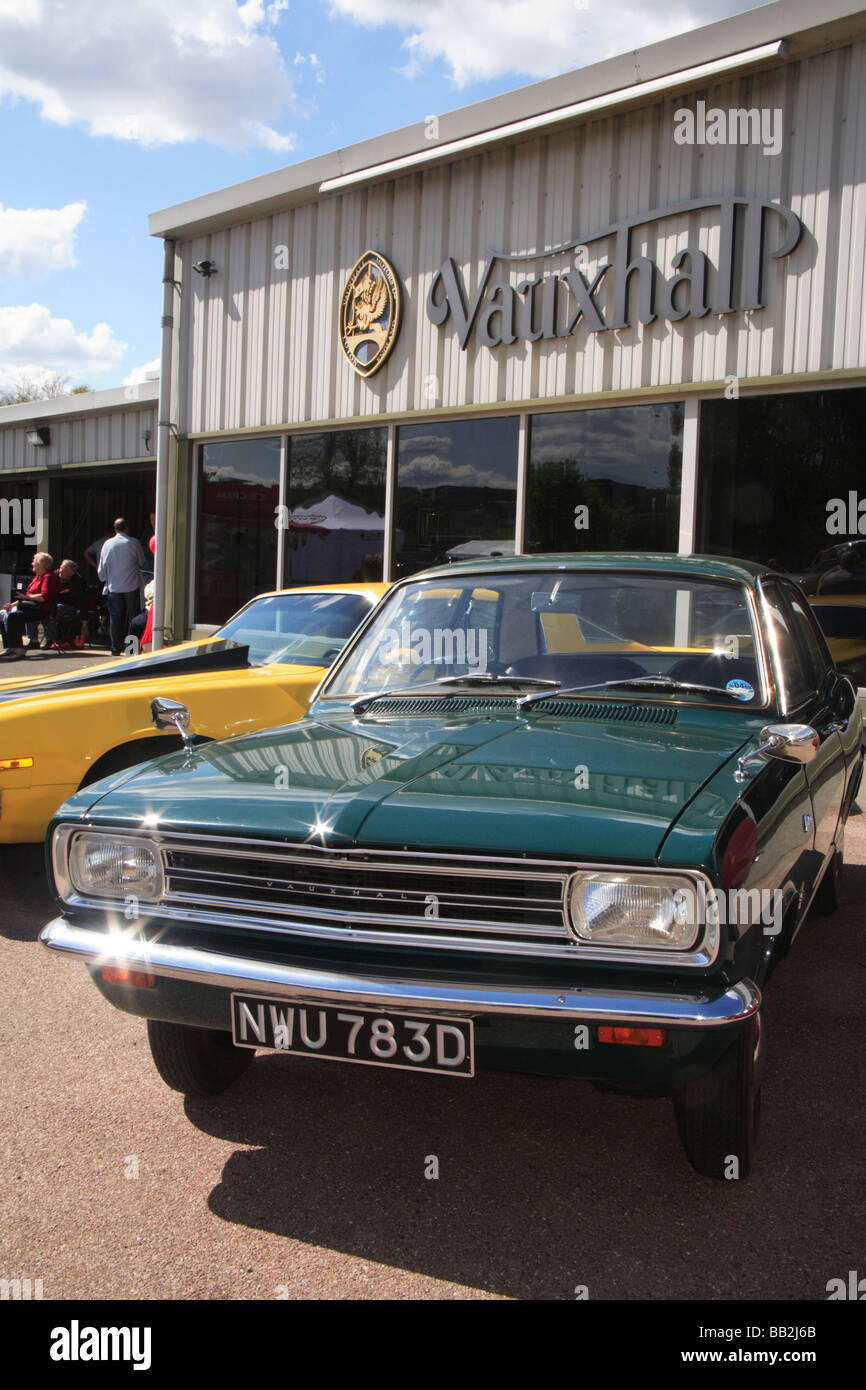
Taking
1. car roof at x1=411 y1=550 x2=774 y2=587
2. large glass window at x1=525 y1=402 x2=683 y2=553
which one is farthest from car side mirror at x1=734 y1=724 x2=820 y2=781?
large glass window at x1=525 y1=402 x2=683 y2=553

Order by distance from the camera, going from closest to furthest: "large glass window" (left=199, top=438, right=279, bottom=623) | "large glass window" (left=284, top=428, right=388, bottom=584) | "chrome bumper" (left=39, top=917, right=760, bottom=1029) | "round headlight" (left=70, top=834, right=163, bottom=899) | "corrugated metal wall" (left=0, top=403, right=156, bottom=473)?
"chrome bumper" (left=39, top=917, right=760, bottom=1029)
"round headlight" (left=70, top=834, right=163, bottom=899)
"large glass window" (left=284, top=428, right=388, bottom=584)
"large glass window" (left=199, top=438, right=279, bottom=623)
"corrugated metal wall" (left=0, top=403, right=156, bottom=473)

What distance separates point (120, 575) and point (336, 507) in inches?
174

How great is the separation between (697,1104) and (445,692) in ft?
4.83

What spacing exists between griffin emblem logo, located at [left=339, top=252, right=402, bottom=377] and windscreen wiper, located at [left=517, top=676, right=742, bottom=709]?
7.86 meters

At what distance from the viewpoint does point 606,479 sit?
8930mm

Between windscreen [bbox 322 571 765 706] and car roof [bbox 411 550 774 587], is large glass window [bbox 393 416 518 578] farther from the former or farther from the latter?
windscreen [bbox 322 571 765 706]

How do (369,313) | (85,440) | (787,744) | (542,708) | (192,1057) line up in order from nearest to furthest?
(787,744)
(192,1057)
(542,708)
(369,313)
(85,440)

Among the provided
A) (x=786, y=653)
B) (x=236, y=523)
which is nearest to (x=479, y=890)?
(x=786, y=653)

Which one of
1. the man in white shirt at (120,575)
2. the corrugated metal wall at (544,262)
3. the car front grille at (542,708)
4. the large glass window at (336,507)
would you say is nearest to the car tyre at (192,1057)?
the car front grille at (542,708)

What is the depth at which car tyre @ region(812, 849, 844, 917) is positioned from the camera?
175 inches

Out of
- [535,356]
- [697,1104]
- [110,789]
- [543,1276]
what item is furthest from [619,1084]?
[535,356]

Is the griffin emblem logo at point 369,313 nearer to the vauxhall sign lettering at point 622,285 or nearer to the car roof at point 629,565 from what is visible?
the vauxhall sign lettering at point 622,285

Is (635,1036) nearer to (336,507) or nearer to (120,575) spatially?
(336,507)
